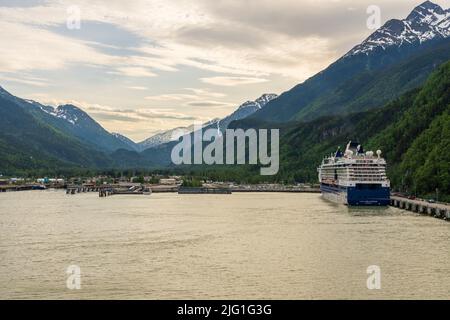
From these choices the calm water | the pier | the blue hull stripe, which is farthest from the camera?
the blue hull stripe

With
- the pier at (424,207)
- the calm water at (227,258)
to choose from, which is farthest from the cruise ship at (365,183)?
the calm water at (227,258)

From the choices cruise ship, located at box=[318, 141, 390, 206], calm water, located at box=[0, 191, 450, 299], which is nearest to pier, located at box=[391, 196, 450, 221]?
cruise ship, located at box=[318, 141, 390, 206]

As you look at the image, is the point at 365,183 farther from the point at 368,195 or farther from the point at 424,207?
the point at 424,207

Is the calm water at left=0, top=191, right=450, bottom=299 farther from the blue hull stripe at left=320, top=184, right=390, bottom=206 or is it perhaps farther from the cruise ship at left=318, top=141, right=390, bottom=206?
the cruise ship at left=318, top=141, right=390, bottom=206

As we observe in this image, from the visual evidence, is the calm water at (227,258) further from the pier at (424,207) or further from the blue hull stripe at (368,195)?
the blue hull stripe at (368,195)

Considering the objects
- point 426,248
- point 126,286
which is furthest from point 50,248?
point 426,248

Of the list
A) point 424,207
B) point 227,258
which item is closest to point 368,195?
point 424,207

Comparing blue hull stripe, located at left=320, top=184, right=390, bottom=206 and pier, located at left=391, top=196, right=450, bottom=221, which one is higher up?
blue hull stripe, located at left=320, top=184, right=390, bottom=206
